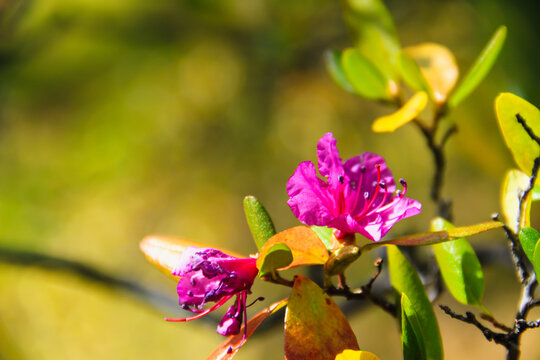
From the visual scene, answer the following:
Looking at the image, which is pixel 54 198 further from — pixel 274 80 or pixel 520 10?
pixel 520 10

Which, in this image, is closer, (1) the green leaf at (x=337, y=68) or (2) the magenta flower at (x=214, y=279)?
(2) the magenta flower at (x=214, y=279)

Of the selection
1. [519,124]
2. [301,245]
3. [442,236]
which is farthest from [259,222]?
[519,124]

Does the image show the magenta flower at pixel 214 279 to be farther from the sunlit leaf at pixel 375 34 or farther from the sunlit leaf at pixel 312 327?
the sunlit leaf at pixel 375 34

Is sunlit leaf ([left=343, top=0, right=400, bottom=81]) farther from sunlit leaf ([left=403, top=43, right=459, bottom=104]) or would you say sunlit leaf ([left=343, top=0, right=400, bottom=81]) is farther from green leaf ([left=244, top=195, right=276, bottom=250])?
green leaf ([left=244, top=195, right=276, bottom=250])

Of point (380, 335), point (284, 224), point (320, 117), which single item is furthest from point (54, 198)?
point (380, 335)

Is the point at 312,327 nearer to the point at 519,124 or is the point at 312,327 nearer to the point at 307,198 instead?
the point at 307,198

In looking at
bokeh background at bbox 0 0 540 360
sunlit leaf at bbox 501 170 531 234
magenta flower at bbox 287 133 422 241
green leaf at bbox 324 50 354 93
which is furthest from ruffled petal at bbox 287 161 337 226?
bokeh background at bbox 0 0 540 360

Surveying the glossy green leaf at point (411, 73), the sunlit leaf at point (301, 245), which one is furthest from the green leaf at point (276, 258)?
the glossy green leaf at point (411, 73)
